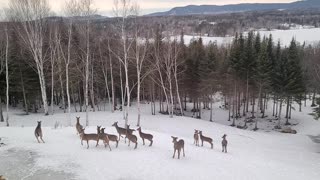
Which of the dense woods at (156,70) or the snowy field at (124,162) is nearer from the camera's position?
the snowy field at (124,162)

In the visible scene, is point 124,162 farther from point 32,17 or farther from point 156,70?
point 156,70

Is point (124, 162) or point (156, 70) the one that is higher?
point (156, 70)

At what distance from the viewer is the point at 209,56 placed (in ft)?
161

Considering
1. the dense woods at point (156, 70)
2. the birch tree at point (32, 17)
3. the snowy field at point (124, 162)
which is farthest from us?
the dense woods at point (156, 70)

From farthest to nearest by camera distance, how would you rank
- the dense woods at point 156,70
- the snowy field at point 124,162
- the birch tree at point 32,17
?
the dense woods at point 156,70, the birch tree at point 32,17, the snowy field at point 124,162

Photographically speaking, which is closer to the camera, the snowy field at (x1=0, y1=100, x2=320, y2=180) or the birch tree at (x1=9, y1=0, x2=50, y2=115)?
the snowy field at (x1=0, y1=100, x2=320, y2=180)

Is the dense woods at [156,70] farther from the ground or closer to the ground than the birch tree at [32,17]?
closer to the ground

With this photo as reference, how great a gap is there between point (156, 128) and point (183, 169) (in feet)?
63.1

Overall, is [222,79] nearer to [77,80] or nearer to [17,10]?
[77,80]

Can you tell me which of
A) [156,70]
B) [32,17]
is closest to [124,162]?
[32,17]

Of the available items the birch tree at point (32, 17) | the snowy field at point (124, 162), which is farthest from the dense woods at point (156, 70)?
the snowy field at point (124, 162)

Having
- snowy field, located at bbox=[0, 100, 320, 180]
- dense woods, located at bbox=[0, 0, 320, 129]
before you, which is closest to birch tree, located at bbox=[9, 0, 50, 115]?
dense woods, located at bbox=[0, 0, 320, 129]

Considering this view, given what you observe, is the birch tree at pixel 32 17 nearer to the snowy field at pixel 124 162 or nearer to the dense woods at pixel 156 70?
the dense woods at pixel 156 70

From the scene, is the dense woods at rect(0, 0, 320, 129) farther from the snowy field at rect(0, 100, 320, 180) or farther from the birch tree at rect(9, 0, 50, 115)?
the snowy field at rect(0, 100, 320, 180)
